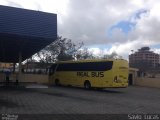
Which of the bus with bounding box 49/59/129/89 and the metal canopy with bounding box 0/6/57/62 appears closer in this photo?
the metal canopy with bounding box 0/6/57/62

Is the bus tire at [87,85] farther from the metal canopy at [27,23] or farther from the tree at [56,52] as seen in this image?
the tree at [56,52]

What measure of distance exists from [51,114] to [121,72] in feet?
58.2

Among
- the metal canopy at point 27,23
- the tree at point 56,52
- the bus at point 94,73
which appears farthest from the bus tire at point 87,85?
the tree at point 56,52

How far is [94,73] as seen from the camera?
3250 cm

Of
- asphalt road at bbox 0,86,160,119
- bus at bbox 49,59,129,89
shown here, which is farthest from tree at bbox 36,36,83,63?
asphalt road at bbox 0,86,160,119

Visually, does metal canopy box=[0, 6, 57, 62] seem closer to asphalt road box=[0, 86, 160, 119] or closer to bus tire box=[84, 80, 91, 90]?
asphalt road box=[0, 86, 160, 119]

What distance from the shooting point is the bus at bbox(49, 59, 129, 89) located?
30763 millimetres

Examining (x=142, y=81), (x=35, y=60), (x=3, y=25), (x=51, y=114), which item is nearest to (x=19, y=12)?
(x=3, y=25)

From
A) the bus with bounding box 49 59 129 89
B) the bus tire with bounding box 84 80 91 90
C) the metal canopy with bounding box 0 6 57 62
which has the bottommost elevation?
the bus tire with bounding box 84 80 91 90

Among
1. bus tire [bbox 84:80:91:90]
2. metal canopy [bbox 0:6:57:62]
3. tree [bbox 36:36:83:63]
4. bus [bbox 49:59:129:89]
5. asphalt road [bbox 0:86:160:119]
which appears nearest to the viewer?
asphalt road [bbox 0:86:160:119]

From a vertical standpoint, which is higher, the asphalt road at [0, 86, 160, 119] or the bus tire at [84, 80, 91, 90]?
the bus tire at [84, 80, 91, 90]

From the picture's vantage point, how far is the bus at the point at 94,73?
30.8 meters

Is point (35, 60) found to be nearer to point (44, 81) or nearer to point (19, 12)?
point (44, 81)

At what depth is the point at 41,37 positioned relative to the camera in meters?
27.2
